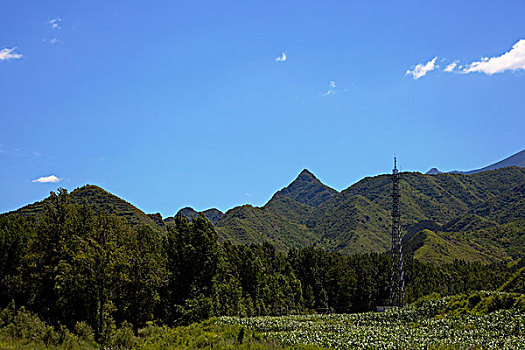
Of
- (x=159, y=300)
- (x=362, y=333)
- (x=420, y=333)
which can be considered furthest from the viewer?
(x=159, y=300)

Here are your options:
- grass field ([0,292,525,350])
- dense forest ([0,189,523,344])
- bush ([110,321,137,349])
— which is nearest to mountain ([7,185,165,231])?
dense forest ([0,189,523,344])

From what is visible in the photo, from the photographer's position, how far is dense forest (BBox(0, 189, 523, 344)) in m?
30.9

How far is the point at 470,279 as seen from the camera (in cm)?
9300

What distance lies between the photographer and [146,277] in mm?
32938

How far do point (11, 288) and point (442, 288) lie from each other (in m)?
89.0

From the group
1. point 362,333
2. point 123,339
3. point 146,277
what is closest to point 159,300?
point 146,277

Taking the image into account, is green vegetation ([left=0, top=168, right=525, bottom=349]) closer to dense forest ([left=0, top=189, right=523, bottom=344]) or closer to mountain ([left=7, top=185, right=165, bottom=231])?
dense forest ([left=0, top=189, right=523, bottom=344])

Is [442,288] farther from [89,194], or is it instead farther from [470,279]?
[89,194]

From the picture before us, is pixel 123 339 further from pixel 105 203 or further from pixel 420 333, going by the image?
pixel 105 203

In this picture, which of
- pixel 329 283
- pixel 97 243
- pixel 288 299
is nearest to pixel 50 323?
pixel 97 243

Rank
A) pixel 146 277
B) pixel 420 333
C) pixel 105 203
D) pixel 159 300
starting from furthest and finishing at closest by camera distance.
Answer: pixel 105 203, pixel 159 300, pixel 146 277, pixel 420 333

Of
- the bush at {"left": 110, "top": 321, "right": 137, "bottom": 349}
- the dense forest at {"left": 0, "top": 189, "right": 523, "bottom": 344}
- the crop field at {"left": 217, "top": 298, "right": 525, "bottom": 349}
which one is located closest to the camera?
the crop field at {"left": 217, "top": 298, "right": 525, "bottom": 349}

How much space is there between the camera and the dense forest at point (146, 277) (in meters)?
30.9

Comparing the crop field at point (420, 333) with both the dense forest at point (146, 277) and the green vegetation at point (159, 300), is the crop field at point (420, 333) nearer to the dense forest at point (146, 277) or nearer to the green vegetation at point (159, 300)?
the green vegetation at point (159, 300)
